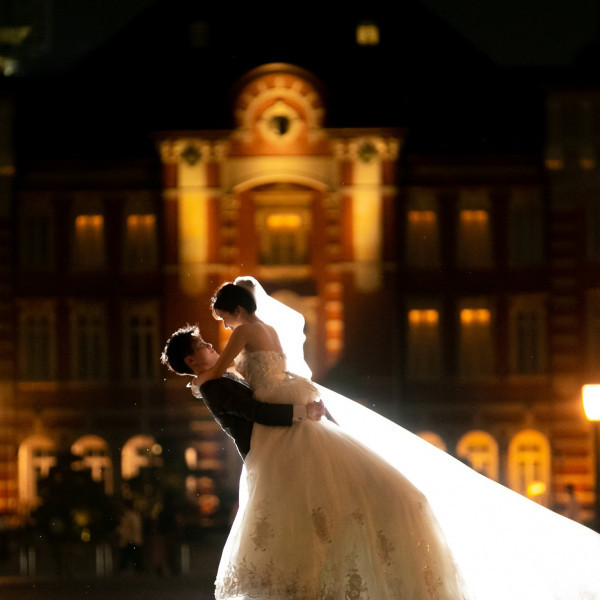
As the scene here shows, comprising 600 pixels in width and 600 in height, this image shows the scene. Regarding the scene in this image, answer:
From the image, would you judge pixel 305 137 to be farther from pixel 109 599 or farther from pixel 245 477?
pixel 245 477

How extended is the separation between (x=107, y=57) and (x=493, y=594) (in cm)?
2621

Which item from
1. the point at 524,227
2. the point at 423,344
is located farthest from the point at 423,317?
the point at 524,227

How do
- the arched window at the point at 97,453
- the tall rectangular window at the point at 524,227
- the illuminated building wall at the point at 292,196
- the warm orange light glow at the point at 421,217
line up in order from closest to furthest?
the illuminated building wall at the point at 292,196, the arched window at the point at 97,453, the warm orange light glow at the point at 421,217, the tall rectangular window at the point at 524,227

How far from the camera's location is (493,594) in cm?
730

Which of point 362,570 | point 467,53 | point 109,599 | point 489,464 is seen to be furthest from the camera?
→ point 467,53

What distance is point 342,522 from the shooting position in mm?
6973

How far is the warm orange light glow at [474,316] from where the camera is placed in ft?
102

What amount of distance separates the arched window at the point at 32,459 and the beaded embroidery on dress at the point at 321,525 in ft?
77.7

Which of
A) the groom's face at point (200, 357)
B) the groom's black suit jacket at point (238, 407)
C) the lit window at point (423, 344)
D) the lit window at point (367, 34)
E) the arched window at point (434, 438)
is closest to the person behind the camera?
the groom's black suit jacket at point (238, 407)

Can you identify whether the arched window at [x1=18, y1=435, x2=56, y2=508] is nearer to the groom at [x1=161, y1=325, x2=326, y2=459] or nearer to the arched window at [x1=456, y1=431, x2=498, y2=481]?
the arched window at [x1=456, y1=431, x2=498, y2=481]

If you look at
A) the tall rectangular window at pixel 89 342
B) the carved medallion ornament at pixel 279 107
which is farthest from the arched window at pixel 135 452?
the carved medallion ornament at pixel 279 107

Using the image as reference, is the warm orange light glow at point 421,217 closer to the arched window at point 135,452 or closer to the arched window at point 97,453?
the arched window at point 135,452

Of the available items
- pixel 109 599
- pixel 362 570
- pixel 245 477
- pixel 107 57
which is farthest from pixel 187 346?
pixel 107 57

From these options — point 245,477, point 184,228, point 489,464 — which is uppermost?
point 184,228
